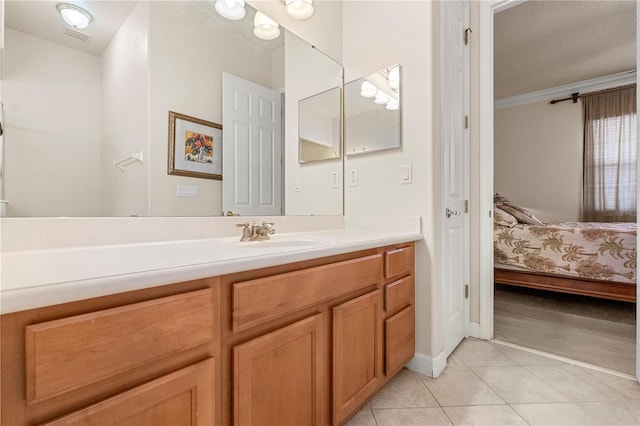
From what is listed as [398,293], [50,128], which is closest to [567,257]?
[398,293]

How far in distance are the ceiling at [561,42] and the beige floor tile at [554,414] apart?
3.36 metres

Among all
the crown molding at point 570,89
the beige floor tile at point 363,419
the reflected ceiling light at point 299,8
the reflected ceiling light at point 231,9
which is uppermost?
the crown molding at point 570,89

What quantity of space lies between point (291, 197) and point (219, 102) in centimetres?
64

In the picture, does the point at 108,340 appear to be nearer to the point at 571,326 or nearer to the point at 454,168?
the point at 454,168

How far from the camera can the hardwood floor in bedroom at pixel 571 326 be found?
186cm

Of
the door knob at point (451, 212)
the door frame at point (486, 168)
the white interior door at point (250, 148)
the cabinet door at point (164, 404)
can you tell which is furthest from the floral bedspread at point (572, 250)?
the cabinet door at point (164, 404)

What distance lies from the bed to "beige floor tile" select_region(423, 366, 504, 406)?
167cm

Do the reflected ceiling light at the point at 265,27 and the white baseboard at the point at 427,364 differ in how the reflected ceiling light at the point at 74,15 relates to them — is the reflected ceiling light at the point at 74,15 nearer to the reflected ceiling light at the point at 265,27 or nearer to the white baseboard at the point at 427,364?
the reflected ceiling light at the point at 265,27

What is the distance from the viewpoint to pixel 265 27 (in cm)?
163

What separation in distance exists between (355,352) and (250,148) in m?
1.10

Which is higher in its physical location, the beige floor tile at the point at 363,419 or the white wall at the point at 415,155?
the white wall at the point at 415,155

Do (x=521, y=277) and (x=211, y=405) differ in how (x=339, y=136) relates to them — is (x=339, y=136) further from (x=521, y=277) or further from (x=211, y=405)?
(x=521, y=277)

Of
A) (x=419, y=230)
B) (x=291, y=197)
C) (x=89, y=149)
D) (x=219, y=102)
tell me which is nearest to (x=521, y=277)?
(x=419, y=230)

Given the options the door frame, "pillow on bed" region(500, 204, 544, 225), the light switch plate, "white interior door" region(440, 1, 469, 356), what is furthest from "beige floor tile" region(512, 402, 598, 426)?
"pillow on bed" region(500, 204, 544, 225)
